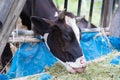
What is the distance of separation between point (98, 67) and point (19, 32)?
34.2 inches

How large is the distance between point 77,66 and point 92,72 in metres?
0.16

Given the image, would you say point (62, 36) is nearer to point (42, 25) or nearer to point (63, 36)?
point (63, 36)

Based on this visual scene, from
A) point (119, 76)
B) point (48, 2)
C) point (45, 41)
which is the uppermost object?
point (48, 2)

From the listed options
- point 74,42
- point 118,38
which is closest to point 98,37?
point 118,38

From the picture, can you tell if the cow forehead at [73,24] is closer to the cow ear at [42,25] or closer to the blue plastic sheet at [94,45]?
the cow ear at [42,25]

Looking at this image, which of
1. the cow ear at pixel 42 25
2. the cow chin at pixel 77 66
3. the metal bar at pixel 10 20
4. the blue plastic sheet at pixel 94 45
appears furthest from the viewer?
the blue plastic sheet at pixel 94 45

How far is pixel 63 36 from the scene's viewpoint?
304 cm

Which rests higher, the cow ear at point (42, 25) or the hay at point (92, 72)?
the cow ear at point (42, 25)

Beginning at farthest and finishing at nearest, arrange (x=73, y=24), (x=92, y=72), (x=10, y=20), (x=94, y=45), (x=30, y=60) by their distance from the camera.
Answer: (x=94, y=45) < (x=73, y=24) < (x=30, y=60) < (x=92, y=72) < (x=10, y=20)

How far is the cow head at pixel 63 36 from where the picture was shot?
2.93 meters

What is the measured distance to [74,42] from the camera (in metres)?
3.02

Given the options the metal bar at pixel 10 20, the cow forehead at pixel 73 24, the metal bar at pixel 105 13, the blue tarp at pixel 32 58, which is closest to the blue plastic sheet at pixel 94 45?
the blue tarp at pixel 32 58

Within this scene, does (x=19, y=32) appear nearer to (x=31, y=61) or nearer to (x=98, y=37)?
(x=31, y=61)

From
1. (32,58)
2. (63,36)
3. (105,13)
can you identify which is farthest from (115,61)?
(105,13)
